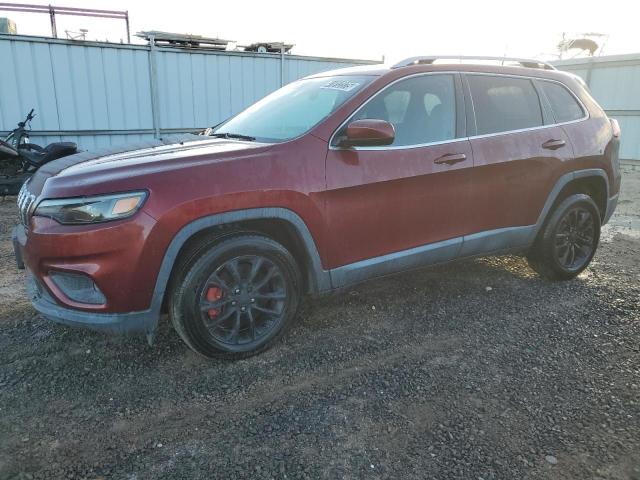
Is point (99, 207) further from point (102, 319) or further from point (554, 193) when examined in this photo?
point (554, 193)

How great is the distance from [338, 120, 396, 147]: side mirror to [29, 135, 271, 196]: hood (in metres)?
0.52

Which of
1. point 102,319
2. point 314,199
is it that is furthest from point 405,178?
point 102,319

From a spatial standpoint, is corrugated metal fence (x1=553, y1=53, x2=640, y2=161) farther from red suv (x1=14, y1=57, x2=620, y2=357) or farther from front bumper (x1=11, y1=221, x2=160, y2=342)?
front bumper (x1=11, y1=221, x2=160, y2=342)

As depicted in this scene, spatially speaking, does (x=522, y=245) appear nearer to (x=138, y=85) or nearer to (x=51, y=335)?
(x=51, y=335)

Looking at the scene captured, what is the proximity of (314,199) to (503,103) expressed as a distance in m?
1.91

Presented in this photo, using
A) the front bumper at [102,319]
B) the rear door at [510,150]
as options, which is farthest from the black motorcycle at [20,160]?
the rear door at [510,150]

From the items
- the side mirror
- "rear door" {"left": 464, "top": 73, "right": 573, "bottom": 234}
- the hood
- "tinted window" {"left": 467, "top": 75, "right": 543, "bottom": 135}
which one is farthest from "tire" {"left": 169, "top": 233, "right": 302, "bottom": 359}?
"tinted window" {"left": 467, "top": 75, "right": 543, "bottom": 135}

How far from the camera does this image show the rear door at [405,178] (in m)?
3.07

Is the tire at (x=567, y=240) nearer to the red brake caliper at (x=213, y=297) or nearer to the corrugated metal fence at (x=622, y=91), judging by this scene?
the red brake caliper at (x=213, y=297)

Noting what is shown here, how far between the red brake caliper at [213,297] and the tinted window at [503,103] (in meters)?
2.26

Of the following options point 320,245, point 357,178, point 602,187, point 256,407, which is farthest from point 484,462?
point 602,187

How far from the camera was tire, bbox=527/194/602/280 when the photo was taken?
413 centimetres

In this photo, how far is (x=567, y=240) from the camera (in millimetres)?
4266

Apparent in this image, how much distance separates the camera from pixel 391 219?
326 centimetres
